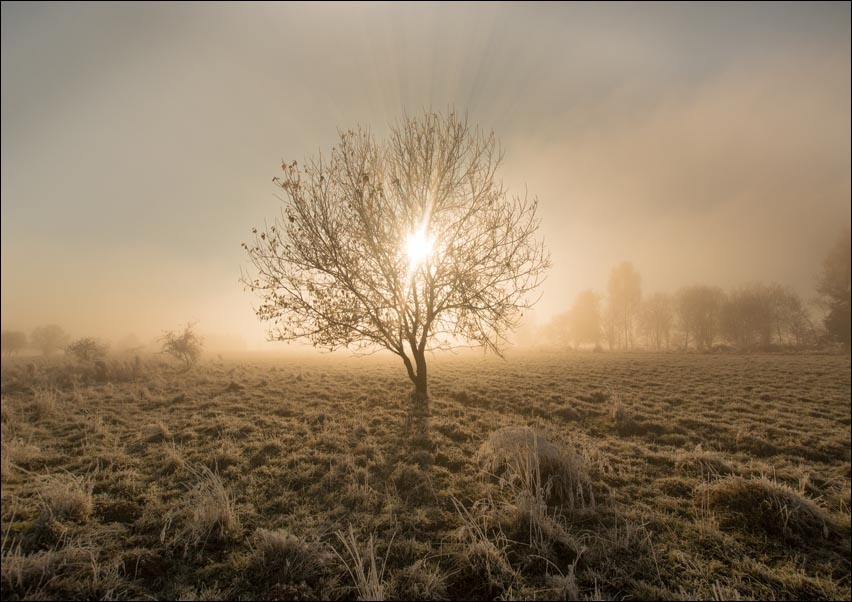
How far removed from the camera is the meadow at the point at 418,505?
126 inches

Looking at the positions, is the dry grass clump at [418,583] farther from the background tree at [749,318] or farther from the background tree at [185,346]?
the background tree at [749,318]

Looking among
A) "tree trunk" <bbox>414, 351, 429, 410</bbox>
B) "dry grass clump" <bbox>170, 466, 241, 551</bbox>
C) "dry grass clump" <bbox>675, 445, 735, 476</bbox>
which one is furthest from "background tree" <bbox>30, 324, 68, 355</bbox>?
"dry grass clump" <bbox>675, 445, 735, 476</bbox>

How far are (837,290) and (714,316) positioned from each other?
81.7ft

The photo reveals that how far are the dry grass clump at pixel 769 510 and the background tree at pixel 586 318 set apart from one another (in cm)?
7701

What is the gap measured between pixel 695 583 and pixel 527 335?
12355cm

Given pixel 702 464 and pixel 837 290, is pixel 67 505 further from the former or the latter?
pixel 837 290

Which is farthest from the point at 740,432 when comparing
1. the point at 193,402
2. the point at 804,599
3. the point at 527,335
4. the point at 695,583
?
the point at 527,335

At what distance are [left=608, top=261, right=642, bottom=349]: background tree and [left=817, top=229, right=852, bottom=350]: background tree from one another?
104 feet

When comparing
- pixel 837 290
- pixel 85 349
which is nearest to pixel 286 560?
pixel 85 349

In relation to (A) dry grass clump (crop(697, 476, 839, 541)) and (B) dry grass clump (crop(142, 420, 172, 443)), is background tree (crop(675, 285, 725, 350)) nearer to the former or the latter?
(A) dry grass clump (crop(697, 476, 839, 541))

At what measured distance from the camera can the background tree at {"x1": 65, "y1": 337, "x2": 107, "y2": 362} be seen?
18516 mm

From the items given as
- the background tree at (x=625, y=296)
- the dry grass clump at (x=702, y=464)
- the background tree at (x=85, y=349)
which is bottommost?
the dry grass clump at (x=702, y=464)

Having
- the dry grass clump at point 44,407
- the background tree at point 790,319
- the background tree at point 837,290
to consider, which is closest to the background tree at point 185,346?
the dry grass clump at point 44,407

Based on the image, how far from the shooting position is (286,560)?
3.29m
